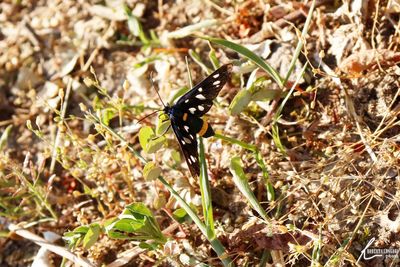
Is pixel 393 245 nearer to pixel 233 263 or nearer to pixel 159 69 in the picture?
pixel 233 263

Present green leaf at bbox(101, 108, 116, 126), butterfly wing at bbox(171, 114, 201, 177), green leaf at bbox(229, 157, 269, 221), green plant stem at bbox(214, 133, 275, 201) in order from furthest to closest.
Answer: green leaf at bbox(101, 108, 116, 126) → green plant stem at bbox(214, 133, 275, 201) → green leaf at bbox(229, 157, 269, 221) → butterfly wing at bbox(171, 114, 201, 177)

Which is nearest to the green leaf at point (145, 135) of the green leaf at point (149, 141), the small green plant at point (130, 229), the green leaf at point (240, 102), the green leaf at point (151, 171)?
the green leaf at point (149, 141)

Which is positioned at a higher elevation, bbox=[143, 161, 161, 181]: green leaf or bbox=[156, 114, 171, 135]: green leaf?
bbox=[156, 114, 171, 135]: green leaf

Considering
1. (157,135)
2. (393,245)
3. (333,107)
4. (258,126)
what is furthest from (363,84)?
(157,135)

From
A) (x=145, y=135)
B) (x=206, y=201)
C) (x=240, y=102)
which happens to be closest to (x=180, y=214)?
(x=206, y=201)

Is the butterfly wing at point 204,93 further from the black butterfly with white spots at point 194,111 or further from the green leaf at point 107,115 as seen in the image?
the green leaf at point 107,115

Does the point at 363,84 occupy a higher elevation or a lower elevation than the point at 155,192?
higher

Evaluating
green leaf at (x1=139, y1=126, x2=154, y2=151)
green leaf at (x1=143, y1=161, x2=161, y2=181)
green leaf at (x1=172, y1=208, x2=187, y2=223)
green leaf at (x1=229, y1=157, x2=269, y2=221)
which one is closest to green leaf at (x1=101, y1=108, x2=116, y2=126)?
green leaf at (x1=139, y1=126, x2=154, y2=151)

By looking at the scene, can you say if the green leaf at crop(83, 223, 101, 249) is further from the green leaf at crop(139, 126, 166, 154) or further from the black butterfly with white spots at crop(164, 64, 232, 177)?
the black butterfly with white spots at crop(164, 64, 232, 177)
